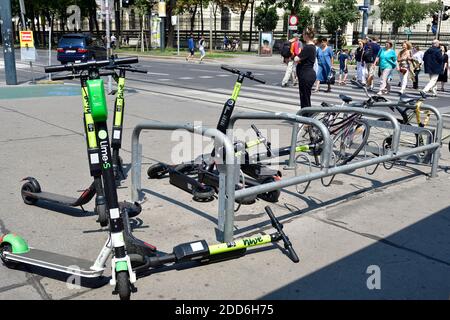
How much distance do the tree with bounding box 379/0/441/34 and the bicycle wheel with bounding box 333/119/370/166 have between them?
58.1m

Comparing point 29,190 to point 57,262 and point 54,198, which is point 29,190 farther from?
point 57,262

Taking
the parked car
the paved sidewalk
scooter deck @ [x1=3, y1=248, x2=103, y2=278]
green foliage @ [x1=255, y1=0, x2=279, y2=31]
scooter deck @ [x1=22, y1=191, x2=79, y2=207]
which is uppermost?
green foliage @ [x1=255, y1=0, x2=279, y2=31]

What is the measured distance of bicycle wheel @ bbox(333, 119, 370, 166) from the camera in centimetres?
664

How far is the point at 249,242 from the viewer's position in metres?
3.66

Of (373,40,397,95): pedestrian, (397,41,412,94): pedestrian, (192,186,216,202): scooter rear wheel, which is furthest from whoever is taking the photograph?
(397,41,412,94): pedestrian

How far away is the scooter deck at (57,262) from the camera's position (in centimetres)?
319

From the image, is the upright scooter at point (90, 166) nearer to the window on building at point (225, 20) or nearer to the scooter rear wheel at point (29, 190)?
the scooter rear wheel at point (29, 190)

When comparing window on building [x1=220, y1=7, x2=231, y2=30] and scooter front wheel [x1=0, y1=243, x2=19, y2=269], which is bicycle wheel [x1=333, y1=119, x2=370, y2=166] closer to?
scooter front wheel [x1=0, y1=243, x2=19, y2=269]

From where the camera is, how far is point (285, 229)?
14.4ft

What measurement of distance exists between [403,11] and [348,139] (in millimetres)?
59959

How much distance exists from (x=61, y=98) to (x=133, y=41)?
181 feet

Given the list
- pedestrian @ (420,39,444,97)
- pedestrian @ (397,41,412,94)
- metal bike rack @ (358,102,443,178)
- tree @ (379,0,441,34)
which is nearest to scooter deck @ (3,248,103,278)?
metal bike rack @ (358,102,443,178)

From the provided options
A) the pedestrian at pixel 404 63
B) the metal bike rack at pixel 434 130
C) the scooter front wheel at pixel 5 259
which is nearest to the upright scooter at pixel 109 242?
the scooter front wheel at pixel 5 259

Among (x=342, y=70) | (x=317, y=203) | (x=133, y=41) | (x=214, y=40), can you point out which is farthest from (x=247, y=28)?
(x=317, y=203)
